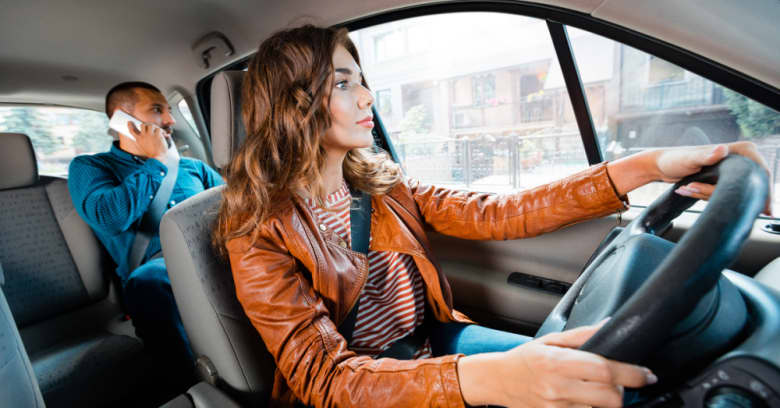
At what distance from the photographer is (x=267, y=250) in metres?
0.91

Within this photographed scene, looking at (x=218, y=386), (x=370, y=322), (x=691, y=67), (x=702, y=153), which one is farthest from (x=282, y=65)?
(x=691, y=67)

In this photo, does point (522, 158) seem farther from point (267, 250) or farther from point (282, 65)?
point (267, 250)

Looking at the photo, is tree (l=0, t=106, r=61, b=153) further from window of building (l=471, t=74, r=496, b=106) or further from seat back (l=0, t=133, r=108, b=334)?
window of building (l=471, t=74, r=496, b=106)

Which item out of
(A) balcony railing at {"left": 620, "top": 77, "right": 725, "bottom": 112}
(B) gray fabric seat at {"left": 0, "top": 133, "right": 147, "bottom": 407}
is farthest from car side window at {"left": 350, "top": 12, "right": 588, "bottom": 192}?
(B) gray fabric seat at {"left": 0, "top": 133, "right": 147, "bottom": 407}

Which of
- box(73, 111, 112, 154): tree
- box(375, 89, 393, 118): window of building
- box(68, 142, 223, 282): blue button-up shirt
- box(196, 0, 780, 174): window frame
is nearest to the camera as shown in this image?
box(196, 0, 780, 174): window frame

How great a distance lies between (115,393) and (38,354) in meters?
0.42

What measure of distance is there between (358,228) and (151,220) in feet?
4.02

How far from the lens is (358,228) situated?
44.5 inches

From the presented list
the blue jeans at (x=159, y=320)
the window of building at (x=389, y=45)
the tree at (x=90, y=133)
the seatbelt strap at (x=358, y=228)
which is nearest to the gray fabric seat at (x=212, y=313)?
the seatbelt strap at (x=358, y=228)

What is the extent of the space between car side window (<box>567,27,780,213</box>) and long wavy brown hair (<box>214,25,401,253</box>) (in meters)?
0.98

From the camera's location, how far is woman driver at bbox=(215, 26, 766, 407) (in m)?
0.74

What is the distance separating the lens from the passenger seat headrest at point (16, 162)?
173 centimetres

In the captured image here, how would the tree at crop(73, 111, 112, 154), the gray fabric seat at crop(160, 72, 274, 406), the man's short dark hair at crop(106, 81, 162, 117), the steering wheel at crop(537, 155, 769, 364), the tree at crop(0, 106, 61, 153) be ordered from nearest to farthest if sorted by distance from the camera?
the steering wheel at crop(537, 155, 769, 364) < the gray fabric seat at crop(160, 72, 274, 406) < the man's short dark hair at crop(106, 81, 162, 117) < the tree at crop(0, 106, 61, 153) < the tree at crop(73, 111, 112, 154)

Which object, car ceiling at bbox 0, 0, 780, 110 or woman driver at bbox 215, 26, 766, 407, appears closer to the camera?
woman driver at bbox 215, 26, 766, 407
